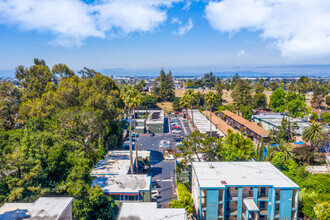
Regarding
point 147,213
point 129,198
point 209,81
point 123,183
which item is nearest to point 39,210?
point 147,213

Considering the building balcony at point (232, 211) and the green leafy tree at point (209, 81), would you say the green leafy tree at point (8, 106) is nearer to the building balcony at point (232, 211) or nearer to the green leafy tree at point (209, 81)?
the building balcony at point (232, 211)

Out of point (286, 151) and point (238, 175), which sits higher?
point (238, 175)

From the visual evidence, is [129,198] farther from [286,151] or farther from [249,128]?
[249,128]

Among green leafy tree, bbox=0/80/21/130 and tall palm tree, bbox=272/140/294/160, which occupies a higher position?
A: green leafy tree, bbox=0/80/21/130

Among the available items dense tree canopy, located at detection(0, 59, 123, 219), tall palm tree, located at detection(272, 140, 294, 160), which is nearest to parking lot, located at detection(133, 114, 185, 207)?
dense tree canopy, located at detection(0, 59, 123, 219)

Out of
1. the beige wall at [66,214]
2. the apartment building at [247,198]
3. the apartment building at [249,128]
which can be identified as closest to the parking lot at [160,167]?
the apartment building at [247,198]

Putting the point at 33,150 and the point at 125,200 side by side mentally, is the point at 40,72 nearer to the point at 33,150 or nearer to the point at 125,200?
the point at 33,150

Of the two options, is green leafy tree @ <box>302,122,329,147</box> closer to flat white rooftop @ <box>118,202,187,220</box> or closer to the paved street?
the paved street
